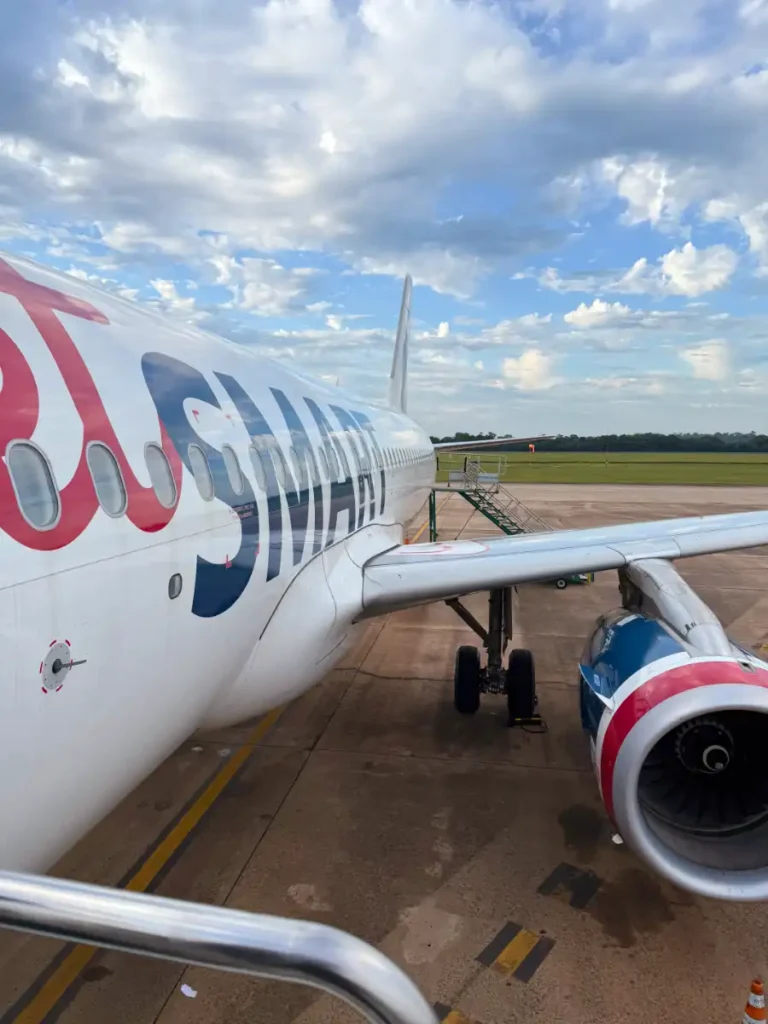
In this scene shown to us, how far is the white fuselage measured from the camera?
123 inches

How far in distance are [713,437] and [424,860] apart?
562 ft

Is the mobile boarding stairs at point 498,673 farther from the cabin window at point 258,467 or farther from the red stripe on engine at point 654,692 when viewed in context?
the cabin window at point 258,467

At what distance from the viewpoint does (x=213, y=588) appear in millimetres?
4719

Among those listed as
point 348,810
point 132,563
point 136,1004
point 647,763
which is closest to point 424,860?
point 348,810

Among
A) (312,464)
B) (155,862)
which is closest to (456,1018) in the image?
(155,862)

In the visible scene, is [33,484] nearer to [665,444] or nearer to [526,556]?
[526,556]

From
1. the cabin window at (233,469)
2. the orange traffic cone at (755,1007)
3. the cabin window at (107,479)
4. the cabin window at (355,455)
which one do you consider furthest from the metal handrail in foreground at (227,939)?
the cabin window at (355,455)

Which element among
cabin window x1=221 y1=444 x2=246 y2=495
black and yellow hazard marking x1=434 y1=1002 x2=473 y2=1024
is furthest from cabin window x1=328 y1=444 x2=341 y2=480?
black and yellow hazard marking x1=434 y1=1002 x2=473 y2=1024

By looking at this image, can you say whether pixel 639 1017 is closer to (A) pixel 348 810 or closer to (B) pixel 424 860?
(B) pixel 424 860

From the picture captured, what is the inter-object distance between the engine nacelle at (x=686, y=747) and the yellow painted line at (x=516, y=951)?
1039 mm

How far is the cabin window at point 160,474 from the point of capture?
4.15m

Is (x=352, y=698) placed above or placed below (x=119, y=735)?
below

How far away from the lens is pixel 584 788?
24.4 feet

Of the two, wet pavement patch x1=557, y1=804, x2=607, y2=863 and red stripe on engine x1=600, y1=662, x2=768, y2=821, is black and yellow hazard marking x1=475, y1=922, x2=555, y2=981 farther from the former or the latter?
wet pavement patch x1=557, y1=804, x2=607, y2=863
